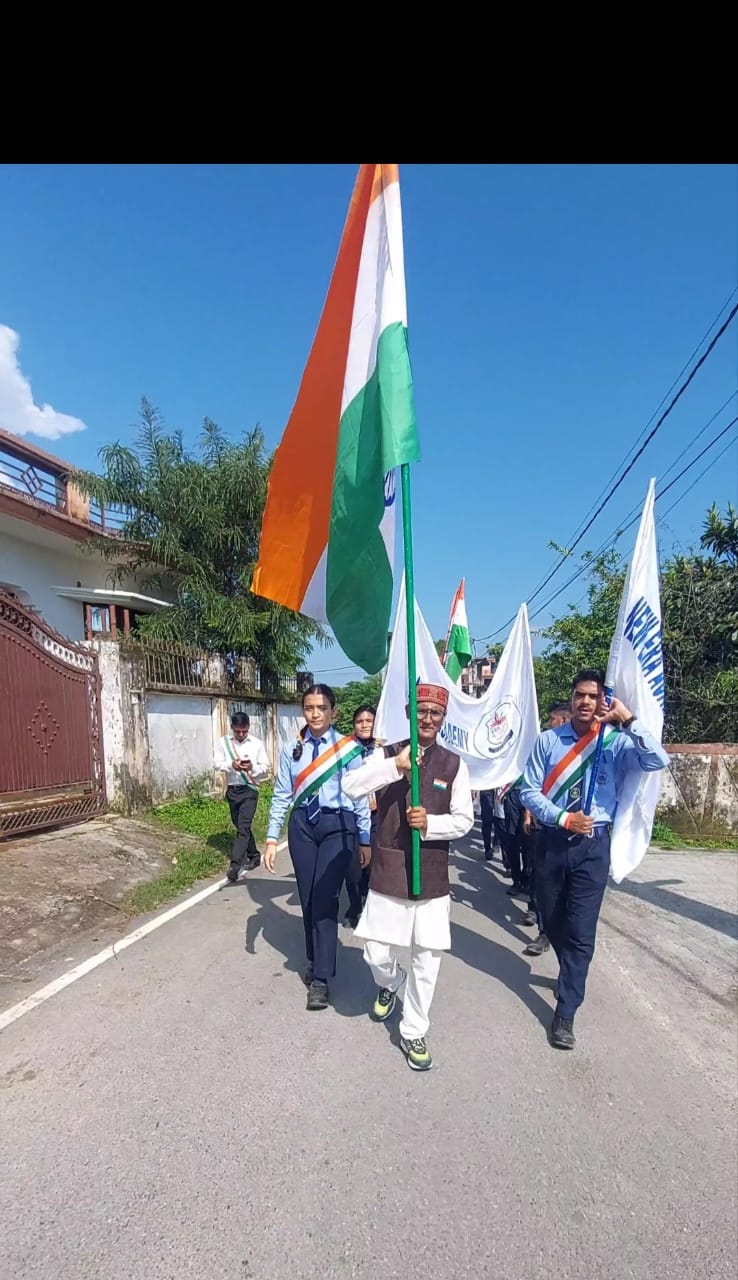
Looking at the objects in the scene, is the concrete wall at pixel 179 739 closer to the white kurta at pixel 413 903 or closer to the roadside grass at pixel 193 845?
the roadside grass at pixel 193 845

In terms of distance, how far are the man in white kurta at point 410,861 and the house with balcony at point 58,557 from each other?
10.3m

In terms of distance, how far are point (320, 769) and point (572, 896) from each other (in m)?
1.51

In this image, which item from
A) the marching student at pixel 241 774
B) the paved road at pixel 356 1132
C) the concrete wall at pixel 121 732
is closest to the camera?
the paved road at pixel 356 1132

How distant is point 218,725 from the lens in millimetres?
12180

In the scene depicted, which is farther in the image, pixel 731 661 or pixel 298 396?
pixel 731 661

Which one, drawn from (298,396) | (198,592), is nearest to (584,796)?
(298,396)

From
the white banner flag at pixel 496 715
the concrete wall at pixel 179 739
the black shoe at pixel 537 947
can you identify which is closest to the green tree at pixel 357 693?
the concrete wall at pixel 179 739

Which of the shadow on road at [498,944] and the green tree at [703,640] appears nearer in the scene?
the shadow on road at [498,944]

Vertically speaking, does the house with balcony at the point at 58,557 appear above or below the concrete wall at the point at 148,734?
above

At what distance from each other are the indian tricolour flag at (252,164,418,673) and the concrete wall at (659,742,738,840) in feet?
24.6

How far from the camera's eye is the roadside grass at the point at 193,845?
5.89m

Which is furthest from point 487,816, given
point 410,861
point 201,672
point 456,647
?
point 201,672
